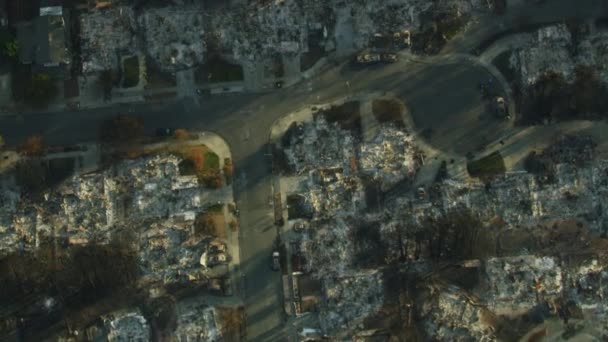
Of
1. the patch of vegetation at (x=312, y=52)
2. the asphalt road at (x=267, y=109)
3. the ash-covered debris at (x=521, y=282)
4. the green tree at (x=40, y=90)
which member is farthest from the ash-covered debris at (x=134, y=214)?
the ash-covered debris at (x=521, y=282)

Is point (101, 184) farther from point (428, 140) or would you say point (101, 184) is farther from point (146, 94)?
point (428, 140)

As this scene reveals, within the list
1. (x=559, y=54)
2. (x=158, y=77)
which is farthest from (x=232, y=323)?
(x=559, y=54)

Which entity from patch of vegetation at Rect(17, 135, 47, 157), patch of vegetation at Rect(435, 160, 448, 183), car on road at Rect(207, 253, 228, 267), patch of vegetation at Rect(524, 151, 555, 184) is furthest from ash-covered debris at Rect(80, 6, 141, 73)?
patch of vegetation at Rect(524, 151, 555, 184)

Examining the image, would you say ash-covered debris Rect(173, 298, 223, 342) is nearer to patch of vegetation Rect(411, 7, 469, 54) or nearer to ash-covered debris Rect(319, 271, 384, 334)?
ash-covered debris Rect(319, 271, 384, 334)

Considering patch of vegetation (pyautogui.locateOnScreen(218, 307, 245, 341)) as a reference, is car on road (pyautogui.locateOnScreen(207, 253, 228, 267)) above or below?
above

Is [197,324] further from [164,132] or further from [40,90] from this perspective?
[40,90]

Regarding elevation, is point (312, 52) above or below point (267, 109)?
above

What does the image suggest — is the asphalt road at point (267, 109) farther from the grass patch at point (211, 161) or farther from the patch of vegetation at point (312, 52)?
the grass patch at point (211, 161)
